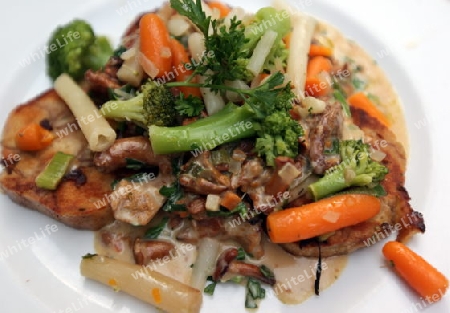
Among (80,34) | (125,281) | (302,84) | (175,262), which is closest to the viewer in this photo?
(125,281)

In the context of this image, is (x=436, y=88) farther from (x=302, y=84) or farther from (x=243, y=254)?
(x=243, y=254)

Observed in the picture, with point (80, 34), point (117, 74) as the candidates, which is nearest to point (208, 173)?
point (117, 74)

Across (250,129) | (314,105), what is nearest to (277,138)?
(250,129)

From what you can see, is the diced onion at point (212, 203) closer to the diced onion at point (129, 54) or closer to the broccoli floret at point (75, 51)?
the diced onion at point (129, 54)

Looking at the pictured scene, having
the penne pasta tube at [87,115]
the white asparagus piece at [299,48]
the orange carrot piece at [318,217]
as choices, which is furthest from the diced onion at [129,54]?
the orange carrot piece at [318,217]

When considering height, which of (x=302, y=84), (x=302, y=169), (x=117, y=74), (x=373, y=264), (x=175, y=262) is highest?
(x=117, y=74)

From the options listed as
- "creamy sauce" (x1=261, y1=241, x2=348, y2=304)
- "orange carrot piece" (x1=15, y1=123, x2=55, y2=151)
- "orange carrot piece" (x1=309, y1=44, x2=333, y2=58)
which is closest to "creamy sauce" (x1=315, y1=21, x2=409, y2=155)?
"orange carrot piece" (x1=309, y1=44, x2=333, y2=58)
